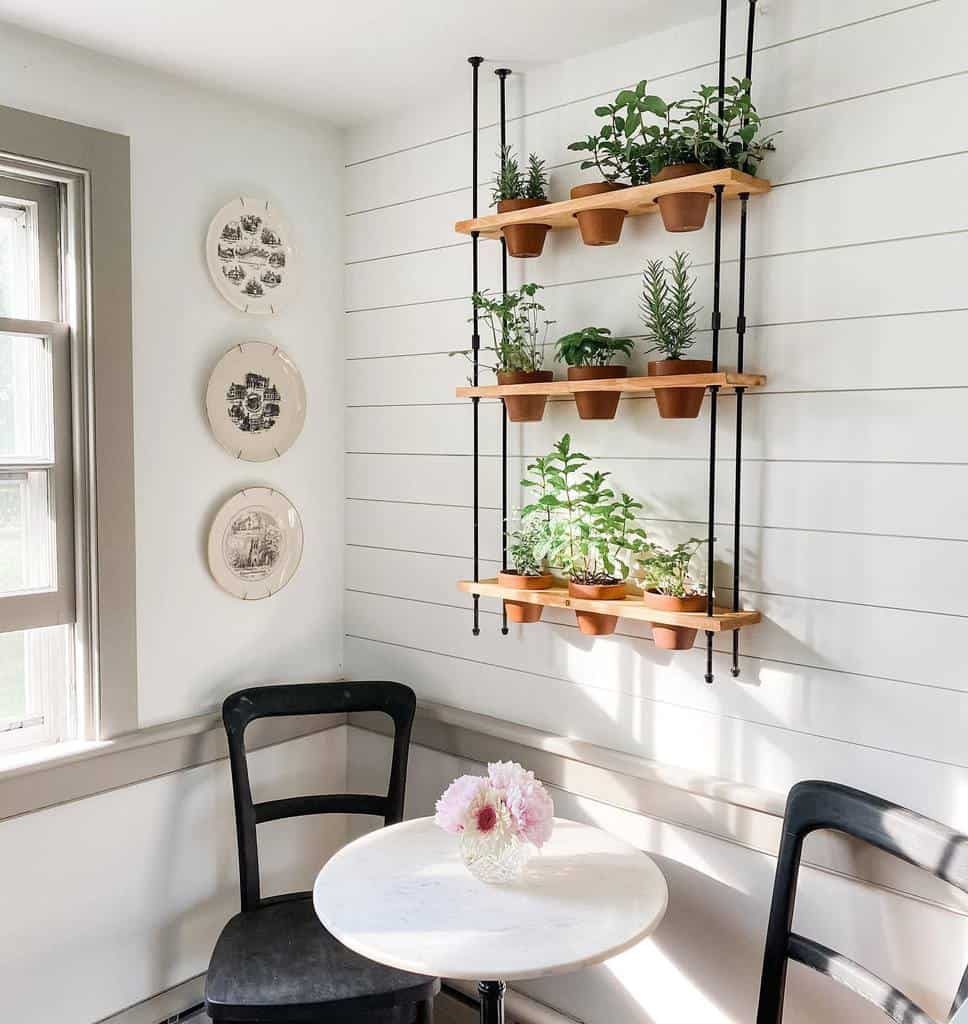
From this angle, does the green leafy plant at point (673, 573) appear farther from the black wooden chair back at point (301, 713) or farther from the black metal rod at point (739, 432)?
the black wooden chair back at point (301, 713)

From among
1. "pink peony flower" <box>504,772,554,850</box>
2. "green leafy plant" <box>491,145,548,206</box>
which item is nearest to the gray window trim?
"green leafy plant" <box>491,145,548,206</box>

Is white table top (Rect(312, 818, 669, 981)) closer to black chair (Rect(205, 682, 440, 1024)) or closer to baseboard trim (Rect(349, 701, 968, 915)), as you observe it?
baseboard trim (Rect(349, 701, 968, 915))

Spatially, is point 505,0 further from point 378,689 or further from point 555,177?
point 378,689

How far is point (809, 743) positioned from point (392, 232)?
5.60 ft

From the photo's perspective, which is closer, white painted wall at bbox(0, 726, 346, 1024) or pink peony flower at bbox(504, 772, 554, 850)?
pink peony flower at bbox(504, 772, 554, 850)

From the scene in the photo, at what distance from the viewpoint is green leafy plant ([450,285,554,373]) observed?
2.25 meters

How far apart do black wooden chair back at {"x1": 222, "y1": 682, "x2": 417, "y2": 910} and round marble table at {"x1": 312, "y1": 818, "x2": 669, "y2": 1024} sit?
0.34 m

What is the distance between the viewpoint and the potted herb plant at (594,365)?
2.08 metres

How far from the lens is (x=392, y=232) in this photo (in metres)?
2.66

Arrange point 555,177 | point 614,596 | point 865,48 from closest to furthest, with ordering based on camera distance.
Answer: point 865,48, point 614,596, point 555,177

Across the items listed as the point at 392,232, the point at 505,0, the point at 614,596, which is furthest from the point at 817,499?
the point at 392,232

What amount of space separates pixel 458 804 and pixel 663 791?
522mm

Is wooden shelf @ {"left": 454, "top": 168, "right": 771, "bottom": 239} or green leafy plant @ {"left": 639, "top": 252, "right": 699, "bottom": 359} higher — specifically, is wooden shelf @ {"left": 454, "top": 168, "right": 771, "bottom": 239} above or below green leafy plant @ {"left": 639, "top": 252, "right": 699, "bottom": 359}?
above

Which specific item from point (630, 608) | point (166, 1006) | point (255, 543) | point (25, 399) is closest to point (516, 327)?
point (630, 608)
